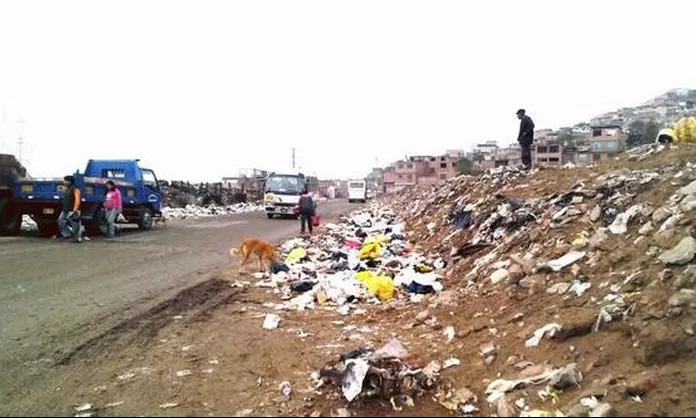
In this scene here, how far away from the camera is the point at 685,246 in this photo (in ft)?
16.5

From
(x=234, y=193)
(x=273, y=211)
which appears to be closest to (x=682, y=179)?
(x=273, y=211)

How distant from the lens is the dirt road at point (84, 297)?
4975 mm

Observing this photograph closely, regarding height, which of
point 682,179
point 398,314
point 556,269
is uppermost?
point 682,179

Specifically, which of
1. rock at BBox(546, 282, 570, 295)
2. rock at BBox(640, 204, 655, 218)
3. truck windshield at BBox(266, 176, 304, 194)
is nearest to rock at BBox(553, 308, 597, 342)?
rock at BBox(546, 282, 570, 295)

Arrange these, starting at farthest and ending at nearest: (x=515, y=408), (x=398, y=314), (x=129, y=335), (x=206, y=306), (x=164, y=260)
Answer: (x=164, y=260)
(x=206, y=306)
(x=398, y=314)
(x=129, y=335)
(x=515, y=408)

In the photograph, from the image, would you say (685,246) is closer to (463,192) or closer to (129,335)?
(129,335)

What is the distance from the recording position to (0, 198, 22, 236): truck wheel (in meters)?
15.6

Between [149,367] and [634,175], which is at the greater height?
A: [634,175]

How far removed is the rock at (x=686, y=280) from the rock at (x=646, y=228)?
1317 mm

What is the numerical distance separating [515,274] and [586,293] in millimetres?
1234

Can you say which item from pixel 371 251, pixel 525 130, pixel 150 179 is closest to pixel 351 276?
pixel 371 251

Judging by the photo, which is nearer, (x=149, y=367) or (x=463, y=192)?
(x=149, y=367)

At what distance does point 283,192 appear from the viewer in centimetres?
2464

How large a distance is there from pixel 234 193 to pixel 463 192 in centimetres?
3117
